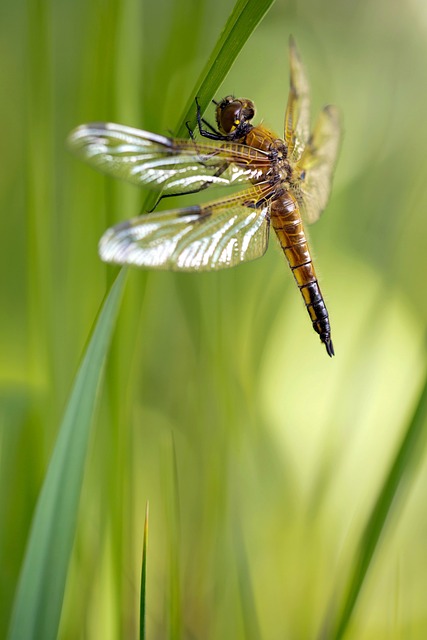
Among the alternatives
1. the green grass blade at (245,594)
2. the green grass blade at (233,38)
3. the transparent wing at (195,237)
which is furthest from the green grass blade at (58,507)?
the green grass blade at (245,594)

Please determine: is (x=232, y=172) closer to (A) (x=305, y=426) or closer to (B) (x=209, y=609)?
(A) (x=305, y=426)

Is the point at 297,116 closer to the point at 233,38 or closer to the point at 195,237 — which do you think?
the point at 195,237

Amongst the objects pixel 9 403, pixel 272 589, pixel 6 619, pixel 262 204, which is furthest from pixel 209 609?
pixel 262 204

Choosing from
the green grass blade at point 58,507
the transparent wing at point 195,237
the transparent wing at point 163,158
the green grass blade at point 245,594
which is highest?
the transparent wing at point 163,158

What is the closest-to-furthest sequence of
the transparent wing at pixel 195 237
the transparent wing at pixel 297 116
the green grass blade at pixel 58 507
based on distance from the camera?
the green grass blade at pixel 58 507, the transparent wing at pixel 195 237, the transparent wing at pixel 297 116

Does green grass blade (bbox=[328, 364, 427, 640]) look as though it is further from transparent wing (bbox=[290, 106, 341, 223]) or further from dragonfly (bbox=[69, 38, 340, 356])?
transparent wing (bbox=[290, 106, 341, 223])

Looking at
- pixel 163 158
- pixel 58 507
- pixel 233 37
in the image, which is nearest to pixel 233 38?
pixel 233 37

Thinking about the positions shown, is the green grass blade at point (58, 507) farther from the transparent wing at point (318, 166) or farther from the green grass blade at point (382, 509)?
the transparent wing at point (318, 166)
